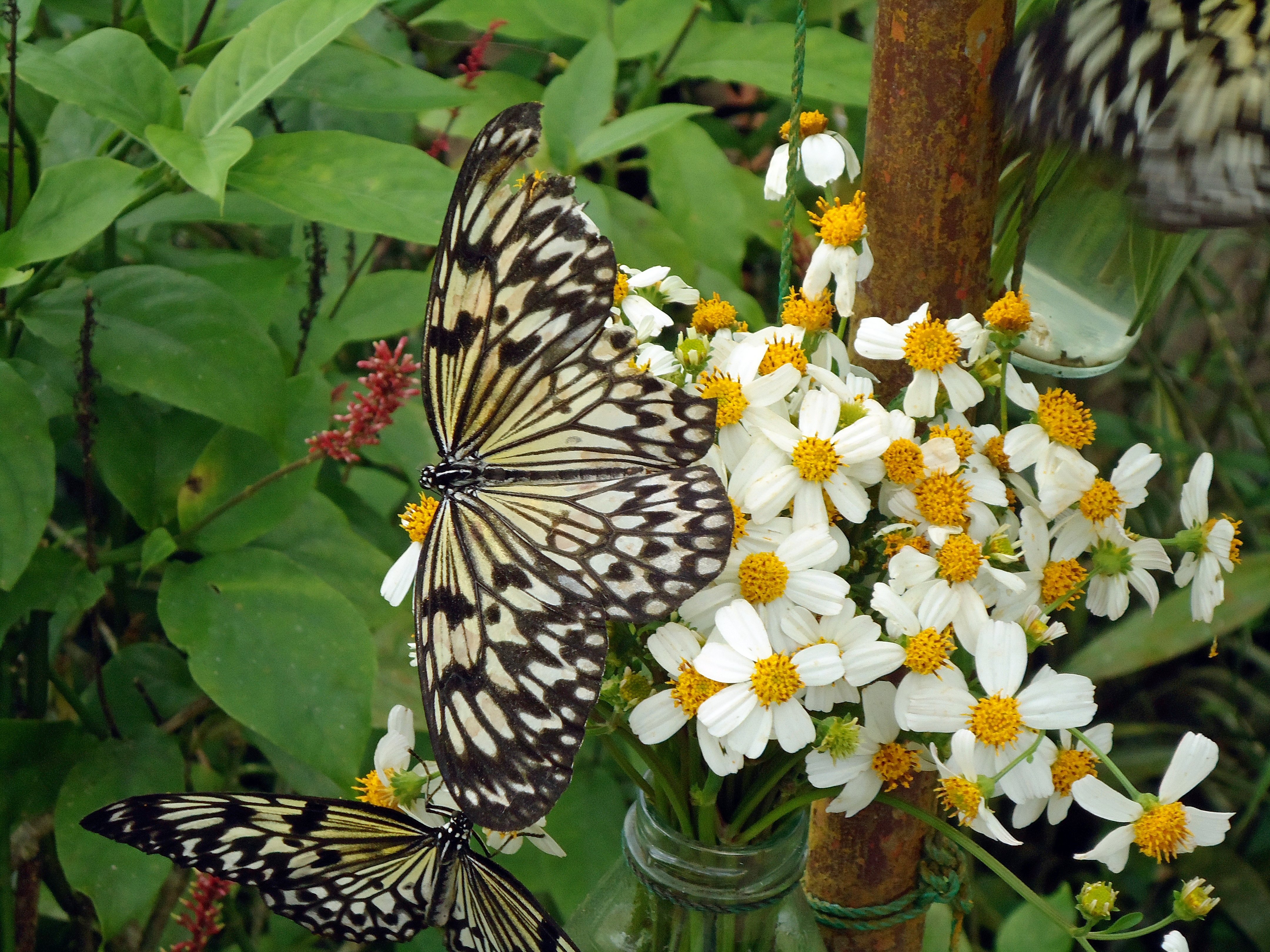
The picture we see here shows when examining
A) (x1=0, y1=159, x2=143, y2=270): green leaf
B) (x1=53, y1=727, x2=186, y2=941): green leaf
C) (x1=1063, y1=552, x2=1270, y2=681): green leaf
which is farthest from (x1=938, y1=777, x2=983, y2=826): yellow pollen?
(x1=1063, y1=552, x2=1270, y2=681): green leaf

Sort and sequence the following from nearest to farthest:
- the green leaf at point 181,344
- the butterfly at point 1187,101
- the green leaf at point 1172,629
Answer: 1. the butterfly at point 1187,101
2. the green leaf at point 181,344
3. the green leaf at point 1172,629

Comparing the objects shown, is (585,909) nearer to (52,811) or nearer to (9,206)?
(52,811)

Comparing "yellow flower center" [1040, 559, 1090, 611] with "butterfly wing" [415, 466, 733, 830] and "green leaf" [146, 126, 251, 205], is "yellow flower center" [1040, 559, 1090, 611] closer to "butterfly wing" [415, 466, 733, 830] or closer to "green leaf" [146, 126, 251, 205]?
"butterfly wing" [415, 466, 733, 830]

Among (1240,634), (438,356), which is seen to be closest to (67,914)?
(438,356)

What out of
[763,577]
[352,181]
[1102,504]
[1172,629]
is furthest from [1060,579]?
[1172,629]

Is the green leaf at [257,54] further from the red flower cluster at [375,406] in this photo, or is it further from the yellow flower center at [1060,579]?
the yellow flower center at [1060,579]

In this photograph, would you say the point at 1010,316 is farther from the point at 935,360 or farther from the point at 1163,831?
the point at 1163,831

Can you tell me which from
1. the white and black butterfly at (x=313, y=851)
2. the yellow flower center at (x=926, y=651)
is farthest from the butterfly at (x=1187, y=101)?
the white and black butterfly at (x=313, y=851)
